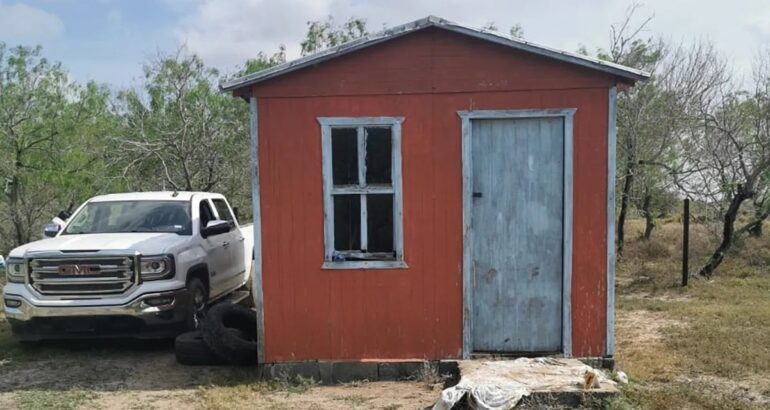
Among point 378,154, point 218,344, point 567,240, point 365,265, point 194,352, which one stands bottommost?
point 194,352

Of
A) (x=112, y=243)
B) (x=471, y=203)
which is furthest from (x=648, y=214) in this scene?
(x=112, y=243)

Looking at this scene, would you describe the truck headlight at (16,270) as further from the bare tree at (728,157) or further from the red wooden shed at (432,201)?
the bare tree at (728,157)

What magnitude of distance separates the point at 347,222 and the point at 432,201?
2.87 ft

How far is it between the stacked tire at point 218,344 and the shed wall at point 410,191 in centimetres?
56

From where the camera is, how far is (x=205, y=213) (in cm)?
922

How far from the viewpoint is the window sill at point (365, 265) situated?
6445 mm

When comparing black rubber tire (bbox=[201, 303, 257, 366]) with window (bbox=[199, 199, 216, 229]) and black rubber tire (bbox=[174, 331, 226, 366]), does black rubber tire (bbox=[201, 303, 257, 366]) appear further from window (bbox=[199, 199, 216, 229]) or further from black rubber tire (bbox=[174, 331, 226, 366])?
window (bbox=[199, 199, 216, 229])

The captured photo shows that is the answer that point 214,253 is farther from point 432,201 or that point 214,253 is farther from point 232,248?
point 432,201

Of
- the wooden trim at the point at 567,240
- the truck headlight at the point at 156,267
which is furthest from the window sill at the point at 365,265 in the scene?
the truck headlight at the point at 156,267

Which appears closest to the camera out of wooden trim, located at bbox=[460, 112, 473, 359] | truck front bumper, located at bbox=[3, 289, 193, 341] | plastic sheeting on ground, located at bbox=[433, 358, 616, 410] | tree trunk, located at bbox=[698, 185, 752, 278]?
plastic sheeting on ground, located at bbox=[433, 358, 616, 410]

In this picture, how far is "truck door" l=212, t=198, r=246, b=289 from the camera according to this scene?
961cm

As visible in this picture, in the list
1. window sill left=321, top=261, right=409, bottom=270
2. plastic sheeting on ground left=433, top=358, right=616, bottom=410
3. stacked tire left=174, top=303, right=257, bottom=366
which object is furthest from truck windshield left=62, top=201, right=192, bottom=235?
plastic sheeting on ground left=433, top=358, right=616, bottom=410

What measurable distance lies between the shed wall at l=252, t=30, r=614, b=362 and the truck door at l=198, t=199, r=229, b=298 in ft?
8.05

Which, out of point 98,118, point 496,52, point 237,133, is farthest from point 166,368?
point 98,118
